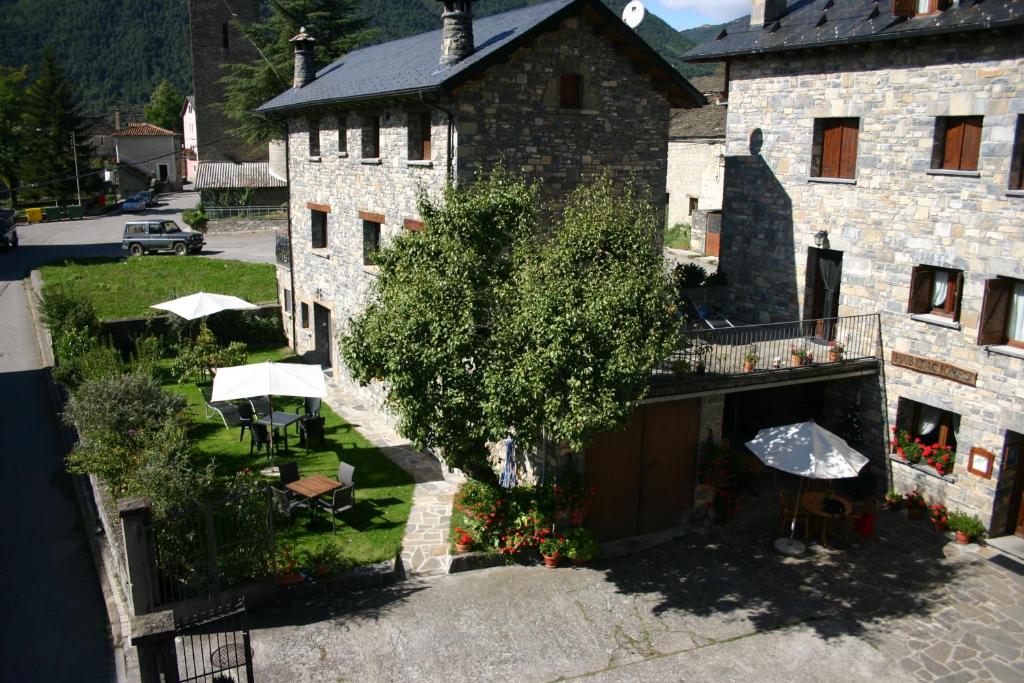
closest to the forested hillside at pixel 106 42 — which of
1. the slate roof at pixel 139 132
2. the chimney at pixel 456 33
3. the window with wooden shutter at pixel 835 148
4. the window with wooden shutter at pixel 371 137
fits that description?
the slate roof at pixel 139 132

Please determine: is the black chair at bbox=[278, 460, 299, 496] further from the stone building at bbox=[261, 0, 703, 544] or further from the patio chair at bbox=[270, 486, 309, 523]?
the stone building at bbox=[261, 0, 703, 544]

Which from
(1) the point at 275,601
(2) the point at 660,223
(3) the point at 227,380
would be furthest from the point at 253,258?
(1) the point at 275,601

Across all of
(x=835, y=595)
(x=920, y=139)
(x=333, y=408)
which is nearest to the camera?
(x=835, y=595)

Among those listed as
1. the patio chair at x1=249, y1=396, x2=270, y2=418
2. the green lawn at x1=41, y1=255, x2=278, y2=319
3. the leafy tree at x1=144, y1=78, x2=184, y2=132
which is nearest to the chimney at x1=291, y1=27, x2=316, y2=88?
the green lawn at x1=41, y1=255, x2=278, y2=319

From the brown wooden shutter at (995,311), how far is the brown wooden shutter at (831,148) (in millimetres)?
4004

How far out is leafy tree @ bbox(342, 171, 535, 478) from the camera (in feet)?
33.2

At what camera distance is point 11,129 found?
6438 centimetres

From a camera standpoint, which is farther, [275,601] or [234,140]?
[234,140]

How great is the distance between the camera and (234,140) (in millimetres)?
57094

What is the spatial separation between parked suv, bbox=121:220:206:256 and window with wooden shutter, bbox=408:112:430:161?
2593cm

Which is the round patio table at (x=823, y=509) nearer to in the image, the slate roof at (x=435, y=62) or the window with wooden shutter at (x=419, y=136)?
the slate roof at (x=435, y=62)

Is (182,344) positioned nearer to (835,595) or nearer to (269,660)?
(269,660)

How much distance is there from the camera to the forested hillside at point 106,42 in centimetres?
13225

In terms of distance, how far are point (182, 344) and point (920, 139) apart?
19109 mm
